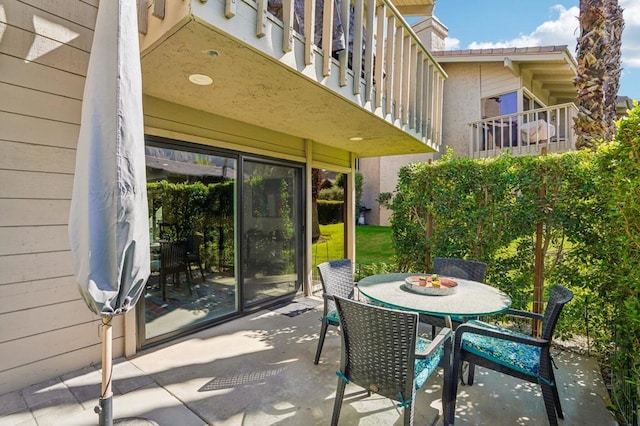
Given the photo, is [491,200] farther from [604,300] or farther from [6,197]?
[6,197]

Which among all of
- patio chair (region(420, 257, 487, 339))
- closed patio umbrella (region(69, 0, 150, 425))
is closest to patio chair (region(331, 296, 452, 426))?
closed patio umbrella (region(69, 0, 150, 425))

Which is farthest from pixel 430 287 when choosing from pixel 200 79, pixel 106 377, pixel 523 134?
pixel 523 134

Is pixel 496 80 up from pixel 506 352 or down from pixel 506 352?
up

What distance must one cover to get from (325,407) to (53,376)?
2.37m

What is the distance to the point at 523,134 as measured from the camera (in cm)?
777

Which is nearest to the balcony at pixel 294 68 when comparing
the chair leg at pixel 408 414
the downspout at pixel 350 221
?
the downspout at pixel 350 221

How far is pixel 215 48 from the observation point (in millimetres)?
2236

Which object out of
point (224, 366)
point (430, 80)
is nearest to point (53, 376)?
point (224, 366)

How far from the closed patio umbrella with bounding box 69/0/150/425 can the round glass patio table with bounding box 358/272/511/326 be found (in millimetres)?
1811

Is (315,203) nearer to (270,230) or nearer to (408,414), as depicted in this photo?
(270,230)

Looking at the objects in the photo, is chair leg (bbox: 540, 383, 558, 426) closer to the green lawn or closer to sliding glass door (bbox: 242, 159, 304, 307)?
the green lawn

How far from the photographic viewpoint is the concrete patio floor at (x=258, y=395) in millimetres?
2297

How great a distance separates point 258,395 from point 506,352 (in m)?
1.97

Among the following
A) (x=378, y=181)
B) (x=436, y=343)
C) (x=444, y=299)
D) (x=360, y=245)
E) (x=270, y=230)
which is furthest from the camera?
(x=378, y=181)
